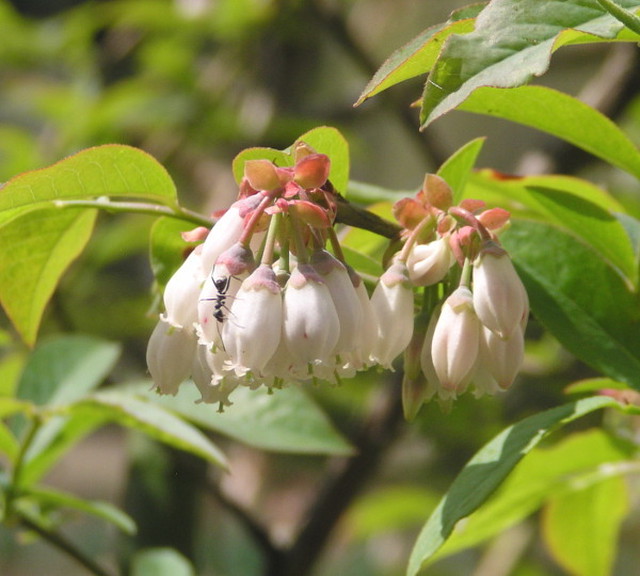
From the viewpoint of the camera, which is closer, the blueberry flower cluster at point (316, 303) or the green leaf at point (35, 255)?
the blueberry flower cluster at point (316, 303)

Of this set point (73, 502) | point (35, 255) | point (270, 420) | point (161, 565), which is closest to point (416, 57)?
point (35, 255)

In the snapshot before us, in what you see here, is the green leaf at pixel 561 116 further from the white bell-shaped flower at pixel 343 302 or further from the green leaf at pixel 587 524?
the green leaf at pixel 587 524

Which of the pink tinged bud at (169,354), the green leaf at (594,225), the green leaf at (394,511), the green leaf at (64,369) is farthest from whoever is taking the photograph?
the green leaf at (394,511)

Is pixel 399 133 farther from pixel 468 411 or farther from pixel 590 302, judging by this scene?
pixel 590 302

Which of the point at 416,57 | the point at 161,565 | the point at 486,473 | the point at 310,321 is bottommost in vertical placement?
the point at 161,565

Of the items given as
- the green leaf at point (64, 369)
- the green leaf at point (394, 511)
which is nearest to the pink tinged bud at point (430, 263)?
the green leaf at point (64, 369)

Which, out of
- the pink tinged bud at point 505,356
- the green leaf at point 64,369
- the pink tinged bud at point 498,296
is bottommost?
the green leaf at point 64,369

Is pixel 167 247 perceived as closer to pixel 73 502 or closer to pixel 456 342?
pixel 456 342
